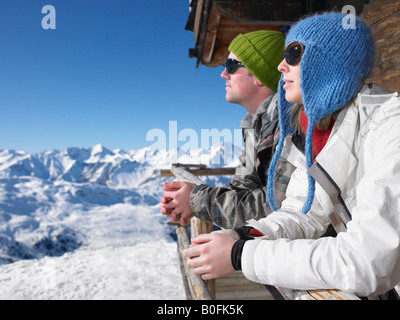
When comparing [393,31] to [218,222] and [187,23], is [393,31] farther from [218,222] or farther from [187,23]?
[187,23]

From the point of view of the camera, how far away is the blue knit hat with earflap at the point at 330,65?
130cm

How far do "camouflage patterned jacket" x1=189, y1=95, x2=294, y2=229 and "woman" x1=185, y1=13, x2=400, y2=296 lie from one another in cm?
28

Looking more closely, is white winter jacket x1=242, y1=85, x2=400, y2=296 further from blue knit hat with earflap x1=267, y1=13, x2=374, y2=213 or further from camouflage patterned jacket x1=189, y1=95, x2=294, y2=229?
camouflage patterned jacket x1=189, y1=95, x2=294, y2=229

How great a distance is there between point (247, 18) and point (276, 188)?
3.13 meters

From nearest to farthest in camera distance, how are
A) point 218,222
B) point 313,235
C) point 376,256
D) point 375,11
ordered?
point 376,256 < point 313,235 < point 218,222 < point 375,11

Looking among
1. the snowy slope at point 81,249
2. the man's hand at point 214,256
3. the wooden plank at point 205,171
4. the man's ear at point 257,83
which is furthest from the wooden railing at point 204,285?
the snowy slope at point 81,249

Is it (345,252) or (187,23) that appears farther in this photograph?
(187,23)

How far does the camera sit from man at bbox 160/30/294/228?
6.56ft

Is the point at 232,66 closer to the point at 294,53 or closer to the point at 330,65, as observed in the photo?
the point at 294,53

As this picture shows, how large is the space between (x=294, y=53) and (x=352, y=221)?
2.77 ft

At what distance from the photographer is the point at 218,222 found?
2.05 meters

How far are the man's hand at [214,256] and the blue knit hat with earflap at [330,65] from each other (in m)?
0.44

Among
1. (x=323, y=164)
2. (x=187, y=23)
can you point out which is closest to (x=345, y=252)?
(x=323, y=164)

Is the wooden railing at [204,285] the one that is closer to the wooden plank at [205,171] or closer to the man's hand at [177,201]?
the wooden plank at [205,171]
